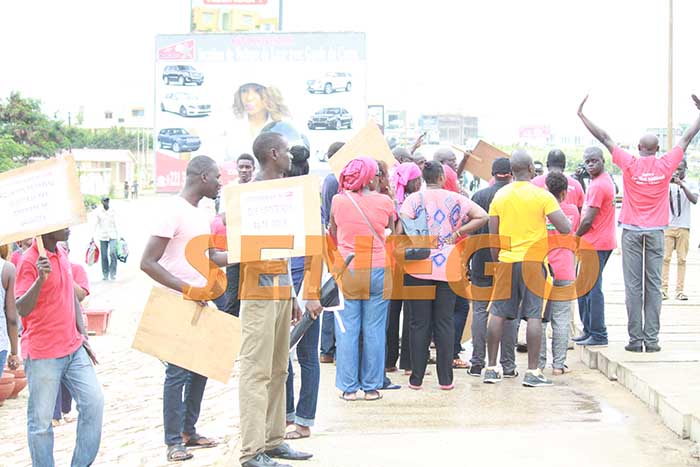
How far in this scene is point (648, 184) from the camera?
8.25m

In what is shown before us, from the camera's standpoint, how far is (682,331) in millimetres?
9750

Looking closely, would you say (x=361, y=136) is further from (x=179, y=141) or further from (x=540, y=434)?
(x=179, y=141)

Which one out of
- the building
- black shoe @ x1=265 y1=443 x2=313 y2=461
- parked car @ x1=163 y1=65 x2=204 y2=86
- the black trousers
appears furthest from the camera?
the building

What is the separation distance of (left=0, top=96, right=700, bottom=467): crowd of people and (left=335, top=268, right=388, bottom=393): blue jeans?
13 mm

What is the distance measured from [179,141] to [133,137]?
107m

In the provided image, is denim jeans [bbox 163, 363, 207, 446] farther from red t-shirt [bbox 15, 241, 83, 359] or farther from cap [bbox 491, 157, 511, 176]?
cap [bbox 491, 157, 511, 176]

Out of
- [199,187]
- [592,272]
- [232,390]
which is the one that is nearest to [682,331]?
[592,272]

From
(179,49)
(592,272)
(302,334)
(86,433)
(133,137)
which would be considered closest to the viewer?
(86,433)

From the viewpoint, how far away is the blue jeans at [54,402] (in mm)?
5676

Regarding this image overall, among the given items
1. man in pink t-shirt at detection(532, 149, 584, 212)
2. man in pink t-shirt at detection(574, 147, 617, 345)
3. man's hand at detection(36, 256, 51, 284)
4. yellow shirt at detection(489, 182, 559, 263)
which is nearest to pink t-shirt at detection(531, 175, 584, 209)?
man in pink t-shirt at detection(532, 149, 584, 212)

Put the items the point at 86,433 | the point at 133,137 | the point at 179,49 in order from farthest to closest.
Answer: the point at 133,137 < the point at 179,49 < the point at 86,433

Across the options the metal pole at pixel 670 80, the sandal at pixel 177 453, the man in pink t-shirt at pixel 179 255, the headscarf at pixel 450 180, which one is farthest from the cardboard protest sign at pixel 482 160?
the metal pole at pixel 670 80

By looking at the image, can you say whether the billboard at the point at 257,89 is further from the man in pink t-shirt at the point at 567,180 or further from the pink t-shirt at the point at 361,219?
the pink t-shirt at the point at 361,219

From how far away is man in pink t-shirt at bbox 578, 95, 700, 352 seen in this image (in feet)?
26.9
